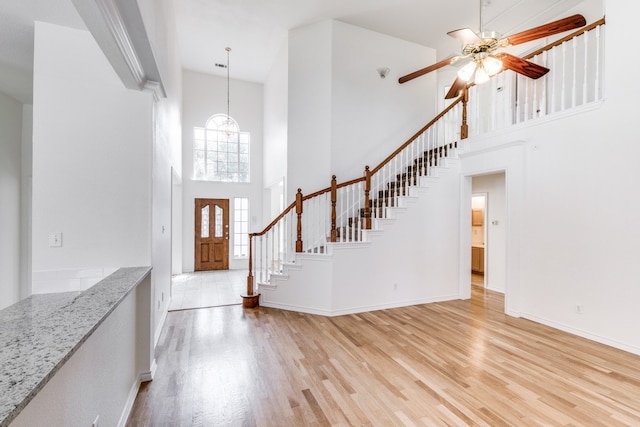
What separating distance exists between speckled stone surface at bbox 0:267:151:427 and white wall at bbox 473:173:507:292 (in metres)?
6.06

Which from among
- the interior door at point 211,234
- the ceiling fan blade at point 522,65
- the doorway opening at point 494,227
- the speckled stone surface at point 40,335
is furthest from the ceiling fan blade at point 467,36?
the interior door at point 211,234

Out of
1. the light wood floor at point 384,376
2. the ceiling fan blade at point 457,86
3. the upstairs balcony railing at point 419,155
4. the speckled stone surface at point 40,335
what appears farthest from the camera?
the upstairs balcony railing at point 419,155

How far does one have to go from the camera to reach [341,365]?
2891 mm

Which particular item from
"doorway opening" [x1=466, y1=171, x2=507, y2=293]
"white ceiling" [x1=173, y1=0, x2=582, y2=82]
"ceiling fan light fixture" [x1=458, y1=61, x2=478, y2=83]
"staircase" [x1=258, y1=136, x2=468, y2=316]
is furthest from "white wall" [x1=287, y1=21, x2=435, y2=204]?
"ceiling fan light fixture" [x1=458, y1=61, x2=478, y2=83]

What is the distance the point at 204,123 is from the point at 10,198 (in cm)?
450

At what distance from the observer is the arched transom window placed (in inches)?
304

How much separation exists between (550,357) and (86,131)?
501 cm

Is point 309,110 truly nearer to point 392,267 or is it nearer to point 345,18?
point 345,18

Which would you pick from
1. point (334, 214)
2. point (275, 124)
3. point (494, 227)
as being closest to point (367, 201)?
point (334, 214)

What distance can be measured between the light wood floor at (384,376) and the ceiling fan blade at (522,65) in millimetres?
3253

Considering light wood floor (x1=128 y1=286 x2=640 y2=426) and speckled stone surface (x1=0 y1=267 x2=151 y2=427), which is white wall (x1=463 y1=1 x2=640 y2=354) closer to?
light wood floor (x1=128 y1=286 x2=640 y2=426)

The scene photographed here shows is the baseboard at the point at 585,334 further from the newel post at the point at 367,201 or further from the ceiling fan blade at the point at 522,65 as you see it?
the ceiling fan blade at the point at 522,65

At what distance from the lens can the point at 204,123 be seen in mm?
7688

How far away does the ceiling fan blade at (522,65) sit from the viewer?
3.41 m
